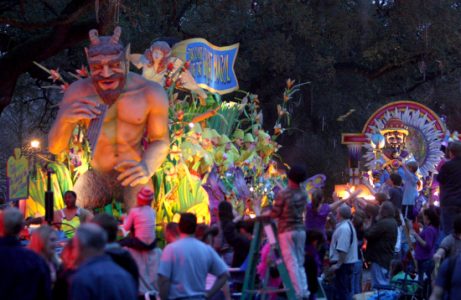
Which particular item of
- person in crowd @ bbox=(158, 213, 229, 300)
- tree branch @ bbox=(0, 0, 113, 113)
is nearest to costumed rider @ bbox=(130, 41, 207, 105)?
tree branch @ bbox=(0, 0, 113, 113)

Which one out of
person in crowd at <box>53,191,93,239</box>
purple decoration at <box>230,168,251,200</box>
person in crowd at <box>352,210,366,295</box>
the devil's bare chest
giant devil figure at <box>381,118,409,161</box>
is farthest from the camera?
giant devil figure at <box>381,118,409,161</box>

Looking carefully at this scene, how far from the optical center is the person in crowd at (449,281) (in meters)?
7.84

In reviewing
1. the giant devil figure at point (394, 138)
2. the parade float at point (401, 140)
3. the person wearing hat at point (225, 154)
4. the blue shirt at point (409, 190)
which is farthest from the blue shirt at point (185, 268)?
the giant devil figure at point (394, 138)

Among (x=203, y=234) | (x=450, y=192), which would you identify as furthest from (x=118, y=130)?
(x=450, y=192)

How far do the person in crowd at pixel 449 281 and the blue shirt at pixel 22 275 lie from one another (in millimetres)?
3059

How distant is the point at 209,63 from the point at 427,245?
725cm

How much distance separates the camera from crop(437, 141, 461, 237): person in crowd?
11344 mm

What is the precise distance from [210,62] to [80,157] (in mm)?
4889

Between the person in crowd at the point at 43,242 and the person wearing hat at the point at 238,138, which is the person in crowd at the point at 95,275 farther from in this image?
the person wearing hat at the point at 238,138

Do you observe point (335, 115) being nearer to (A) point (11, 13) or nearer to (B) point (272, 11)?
(B) point (272, 11)

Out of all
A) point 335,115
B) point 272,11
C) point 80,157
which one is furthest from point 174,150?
point 335,115

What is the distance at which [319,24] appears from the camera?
81.6 feet

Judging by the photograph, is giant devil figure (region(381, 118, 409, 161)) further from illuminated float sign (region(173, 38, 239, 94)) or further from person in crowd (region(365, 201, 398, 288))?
person in crowd (region(365, 201, 398, 288))

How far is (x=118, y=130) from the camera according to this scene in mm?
13367
